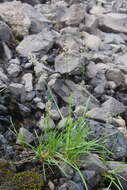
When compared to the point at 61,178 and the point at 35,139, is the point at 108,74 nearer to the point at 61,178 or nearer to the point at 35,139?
the point at 35,139

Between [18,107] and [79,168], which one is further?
[18,107]

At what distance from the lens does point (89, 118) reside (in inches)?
229

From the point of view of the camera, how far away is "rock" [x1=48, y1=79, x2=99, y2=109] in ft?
20.6

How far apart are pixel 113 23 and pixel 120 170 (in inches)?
182

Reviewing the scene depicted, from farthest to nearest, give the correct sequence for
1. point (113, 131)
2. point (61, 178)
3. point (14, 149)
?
point (113, 131) < point (14, 149) < point (61, 178)

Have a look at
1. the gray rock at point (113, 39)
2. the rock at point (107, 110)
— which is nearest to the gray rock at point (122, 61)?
the gray rock at point (113, 39)

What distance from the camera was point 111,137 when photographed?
5.49 meters

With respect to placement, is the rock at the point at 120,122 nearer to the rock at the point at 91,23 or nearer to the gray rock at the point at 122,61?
the gray rock at the point at 122,61

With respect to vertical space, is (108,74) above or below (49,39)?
below

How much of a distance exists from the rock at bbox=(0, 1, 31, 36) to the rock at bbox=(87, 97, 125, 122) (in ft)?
6.86

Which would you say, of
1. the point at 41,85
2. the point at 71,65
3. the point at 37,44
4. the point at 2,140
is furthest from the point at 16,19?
the point at 2,140

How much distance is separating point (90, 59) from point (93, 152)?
2173 millimetres

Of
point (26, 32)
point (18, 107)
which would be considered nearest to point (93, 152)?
point (18, 107)

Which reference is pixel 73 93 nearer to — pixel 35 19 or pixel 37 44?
pixel 37 44
